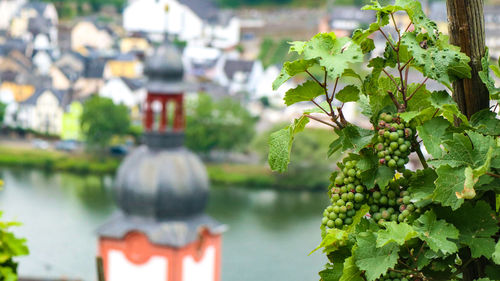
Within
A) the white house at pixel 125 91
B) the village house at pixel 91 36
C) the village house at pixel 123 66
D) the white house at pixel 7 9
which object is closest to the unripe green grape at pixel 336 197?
the white house at pixel 125 91

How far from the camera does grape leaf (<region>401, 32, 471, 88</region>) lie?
625mm

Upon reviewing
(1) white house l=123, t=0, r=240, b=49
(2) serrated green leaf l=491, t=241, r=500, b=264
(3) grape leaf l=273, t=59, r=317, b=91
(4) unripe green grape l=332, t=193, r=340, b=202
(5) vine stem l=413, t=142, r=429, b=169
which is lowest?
(2) serrated green leaf l=491, t=241, r=500, b=264

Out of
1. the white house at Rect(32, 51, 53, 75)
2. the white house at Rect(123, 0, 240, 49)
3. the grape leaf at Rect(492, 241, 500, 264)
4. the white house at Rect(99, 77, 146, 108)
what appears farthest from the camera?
the white house at Rect(123, 0, 240, 49)

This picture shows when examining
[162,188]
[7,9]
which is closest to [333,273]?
[162,188]

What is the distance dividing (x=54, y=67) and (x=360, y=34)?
25982 mm

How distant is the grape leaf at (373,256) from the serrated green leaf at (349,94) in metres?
0.11

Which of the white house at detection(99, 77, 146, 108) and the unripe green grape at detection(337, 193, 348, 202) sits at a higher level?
the unripe green grape at detection(337, 193, 348, 202)

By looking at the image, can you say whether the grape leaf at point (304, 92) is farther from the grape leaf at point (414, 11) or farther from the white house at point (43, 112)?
the white house at point (43, 112)

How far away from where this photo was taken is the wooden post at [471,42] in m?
0.65

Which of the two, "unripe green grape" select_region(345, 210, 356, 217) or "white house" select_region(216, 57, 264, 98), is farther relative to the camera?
"white house" select_region(216, 57, 264, 98)

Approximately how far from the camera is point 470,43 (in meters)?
0.65

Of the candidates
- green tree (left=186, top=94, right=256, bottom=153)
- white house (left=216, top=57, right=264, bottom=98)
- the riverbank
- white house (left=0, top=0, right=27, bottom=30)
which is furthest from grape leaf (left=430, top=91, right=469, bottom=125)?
white house (left=0, top=0, right=27, bottom=30)

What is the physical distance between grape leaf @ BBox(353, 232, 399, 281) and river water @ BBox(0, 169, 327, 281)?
1030 centimetres

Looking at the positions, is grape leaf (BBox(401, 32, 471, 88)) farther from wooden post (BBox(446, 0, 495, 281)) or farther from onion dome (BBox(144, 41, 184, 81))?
onion dome (BBox(144, 41, 184, 81))
